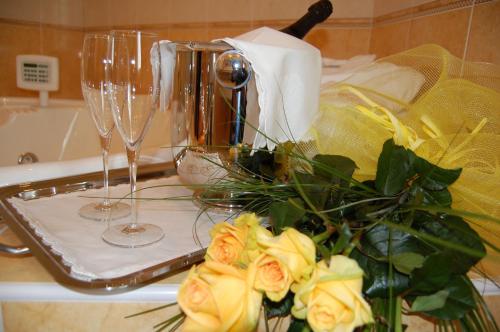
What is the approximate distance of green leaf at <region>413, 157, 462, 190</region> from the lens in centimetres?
33

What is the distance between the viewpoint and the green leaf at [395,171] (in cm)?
34

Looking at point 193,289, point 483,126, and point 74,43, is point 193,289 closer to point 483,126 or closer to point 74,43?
point 483,126

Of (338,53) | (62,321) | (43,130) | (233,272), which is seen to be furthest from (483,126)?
(43,130)

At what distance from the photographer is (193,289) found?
0.26 m

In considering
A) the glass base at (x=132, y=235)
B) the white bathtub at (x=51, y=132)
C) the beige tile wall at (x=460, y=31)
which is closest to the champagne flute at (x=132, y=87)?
the glass base at (x=132, y=235)

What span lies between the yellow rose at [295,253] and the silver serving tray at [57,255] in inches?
5.4

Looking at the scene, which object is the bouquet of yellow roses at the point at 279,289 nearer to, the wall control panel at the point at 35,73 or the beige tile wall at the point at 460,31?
the beige tile wall at the point at 460,31

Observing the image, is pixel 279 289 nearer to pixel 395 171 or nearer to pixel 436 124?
pixel 395 171

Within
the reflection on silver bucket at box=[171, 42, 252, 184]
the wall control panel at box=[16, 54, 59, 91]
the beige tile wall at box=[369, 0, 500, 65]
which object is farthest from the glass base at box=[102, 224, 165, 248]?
the wall control panel at box=[16, 54, 59, 91]

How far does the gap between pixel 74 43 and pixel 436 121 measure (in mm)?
1776

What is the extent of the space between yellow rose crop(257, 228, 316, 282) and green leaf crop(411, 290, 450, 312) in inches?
3.5

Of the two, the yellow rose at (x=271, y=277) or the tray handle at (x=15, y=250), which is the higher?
the yellow rose at (x=271, y=277)

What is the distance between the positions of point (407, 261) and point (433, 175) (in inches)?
3.9

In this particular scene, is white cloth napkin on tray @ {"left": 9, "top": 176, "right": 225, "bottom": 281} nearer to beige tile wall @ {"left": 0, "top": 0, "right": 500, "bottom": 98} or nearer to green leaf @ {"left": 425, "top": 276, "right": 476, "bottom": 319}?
green leaf @ {"left": 425, "top": 276, "right": 476, "bottom": 319}
